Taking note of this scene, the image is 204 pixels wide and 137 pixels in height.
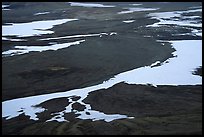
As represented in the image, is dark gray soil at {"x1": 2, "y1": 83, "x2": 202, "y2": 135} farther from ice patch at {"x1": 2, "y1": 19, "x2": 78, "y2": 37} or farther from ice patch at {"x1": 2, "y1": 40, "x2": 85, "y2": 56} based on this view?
ice patch at {"x1": 2, "y1": 19, "x2": 78, "y2": 37}

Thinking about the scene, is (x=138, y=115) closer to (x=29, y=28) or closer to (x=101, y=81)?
(x=101, y=81)

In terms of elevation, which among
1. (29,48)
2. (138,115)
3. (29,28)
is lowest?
(138,115)

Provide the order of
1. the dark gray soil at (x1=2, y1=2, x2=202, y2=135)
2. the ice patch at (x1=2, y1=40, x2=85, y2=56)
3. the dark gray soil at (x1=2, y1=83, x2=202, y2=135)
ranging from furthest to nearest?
the ice patch at (x1=2, y1=40, x2=85, y2=56) → the dark gray soil at (x1=2, y1=2, x2=202, y2=135) → the dark gray soil at (x1=2, y1=83, x2=202, y2=135)

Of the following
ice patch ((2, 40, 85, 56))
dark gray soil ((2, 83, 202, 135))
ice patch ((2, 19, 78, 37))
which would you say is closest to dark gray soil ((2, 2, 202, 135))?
dark gray soil ((2, 83, 202, 135))

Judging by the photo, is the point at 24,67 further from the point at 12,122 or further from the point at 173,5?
the point at 173,5

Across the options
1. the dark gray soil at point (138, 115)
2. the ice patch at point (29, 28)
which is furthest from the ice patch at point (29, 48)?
the dark gray soil at point (138, 115)

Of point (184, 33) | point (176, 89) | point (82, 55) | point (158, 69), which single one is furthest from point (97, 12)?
point (176, 89)

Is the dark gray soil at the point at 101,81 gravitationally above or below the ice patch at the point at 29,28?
below

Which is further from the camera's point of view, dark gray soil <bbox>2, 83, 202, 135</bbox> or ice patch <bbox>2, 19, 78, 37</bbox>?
ice patch <bbox>2, 19, 78, 37</bbox>

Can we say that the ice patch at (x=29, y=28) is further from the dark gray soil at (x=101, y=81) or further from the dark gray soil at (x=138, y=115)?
the dark gray soil at (x=138, y=115)

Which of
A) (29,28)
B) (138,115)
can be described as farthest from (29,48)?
(138,115)

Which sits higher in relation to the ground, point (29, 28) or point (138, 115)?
point (29, 28)
